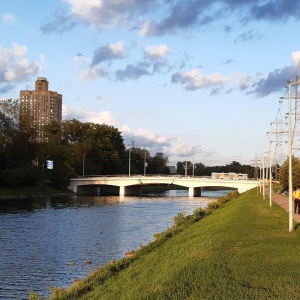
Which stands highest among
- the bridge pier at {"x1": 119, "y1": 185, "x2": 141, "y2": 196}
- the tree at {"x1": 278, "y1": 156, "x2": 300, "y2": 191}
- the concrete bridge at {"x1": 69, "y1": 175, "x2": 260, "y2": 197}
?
the tree at {"x1": 278, "y1": 156, "x2": 300, "y2": 191}

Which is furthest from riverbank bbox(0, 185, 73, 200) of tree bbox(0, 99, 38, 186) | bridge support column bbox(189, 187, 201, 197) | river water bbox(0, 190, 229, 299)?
river water bbox(0, 190, 229, 299)

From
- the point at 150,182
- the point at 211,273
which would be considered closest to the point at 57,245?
the point at 211,273

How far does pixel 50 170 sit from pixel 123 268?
3581 inches

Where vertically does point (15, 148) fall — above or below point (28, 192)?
above

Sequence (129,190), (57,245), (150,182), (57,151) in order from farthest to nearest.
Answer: (129,190), (150,182), (57,151), (57,245)

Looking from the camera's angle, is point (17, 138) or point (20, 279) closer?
point (20, 279)

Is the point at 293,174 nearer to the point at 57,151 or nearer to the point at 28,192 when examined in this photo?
the point at 28,192

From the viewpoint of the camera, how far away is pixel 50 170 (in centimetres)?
10494

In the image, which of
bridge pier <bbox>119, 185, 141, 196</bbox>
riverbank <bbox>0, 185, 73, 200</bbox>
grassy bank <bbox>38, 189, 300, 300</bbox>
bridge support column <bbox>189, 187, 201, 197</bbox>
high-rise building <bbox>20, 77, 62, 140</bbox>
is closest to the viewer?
grassy bank <bbox>38, 189, 300, 300</bbox>

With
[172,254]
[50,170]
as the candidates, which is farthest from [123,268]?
[50,170]

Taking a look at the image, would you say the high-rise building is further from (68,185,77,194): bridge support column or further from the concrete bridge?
(68,185,77,194): bridge support column

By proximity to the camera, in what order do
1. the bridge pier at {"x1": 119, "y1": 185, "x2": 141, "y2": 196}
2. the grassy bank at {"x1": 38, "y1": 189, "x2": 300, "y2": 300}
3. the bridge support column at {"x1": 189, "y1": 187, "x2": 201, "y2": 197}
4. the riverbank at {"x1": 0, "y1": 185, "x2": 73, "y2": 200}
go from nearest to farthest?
the grassy bank at {"x1": 38, "y1": 189, "x2": 300, "y2": 300} → the riverbank at {"x1": 0, "y1": 185, "x2": 73, "y2": 200} → the bridge support column at {"x1": 189, "y1": 187, "x2": 201, "y2": 197} → the bridge pier at {"x1": 119, "y1": 185, "x2": 141, "y2": 196}

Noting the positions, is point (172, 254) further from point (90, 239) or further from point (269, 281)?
point (90, 239)

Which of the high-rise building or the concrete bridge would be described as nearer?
the concrete bridge
